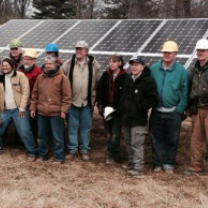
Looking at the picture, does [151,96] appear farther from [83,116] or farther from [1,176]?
[1,176]

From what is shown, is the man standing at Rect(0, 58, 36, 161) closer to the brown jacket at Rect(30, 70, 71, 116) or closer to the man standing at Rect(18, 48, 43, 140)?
the man standing at Rect(18, 48, 43, 140)

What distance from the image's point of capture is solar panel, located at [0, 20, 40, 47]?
1001cm

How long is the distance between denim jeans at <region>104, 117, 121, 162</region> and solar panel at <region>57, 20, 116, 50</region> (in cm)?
336

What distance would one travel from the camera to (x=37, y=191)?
510 centimetres

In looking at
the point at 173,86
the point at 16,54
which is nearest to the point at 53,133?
the point at 16,54

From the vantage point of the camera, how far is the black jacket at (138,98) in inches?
207

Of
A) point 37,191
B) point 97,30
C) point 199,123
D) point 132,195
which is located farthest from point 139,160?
point 97,30

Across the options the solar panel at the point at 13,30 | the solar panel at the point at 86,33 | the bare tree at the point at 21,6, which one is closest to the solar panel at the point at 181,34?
the solar panel at the point at 86,33

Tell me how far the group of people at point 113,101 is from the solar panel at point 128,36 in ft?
8.23

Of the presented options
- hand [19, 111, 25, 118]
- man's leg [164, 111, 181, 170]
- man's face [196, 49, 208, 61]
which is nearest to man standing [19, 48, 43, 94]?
hand [19, 111, 25, 118]

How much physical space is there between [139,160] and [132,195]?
732 mm

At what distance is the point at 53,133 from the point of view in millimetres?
5945

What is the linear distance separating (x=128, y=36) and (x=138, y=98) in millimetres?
3900

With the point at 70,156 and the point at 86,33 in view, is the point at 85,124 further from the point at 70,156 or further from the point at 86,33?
the point at 86,33
